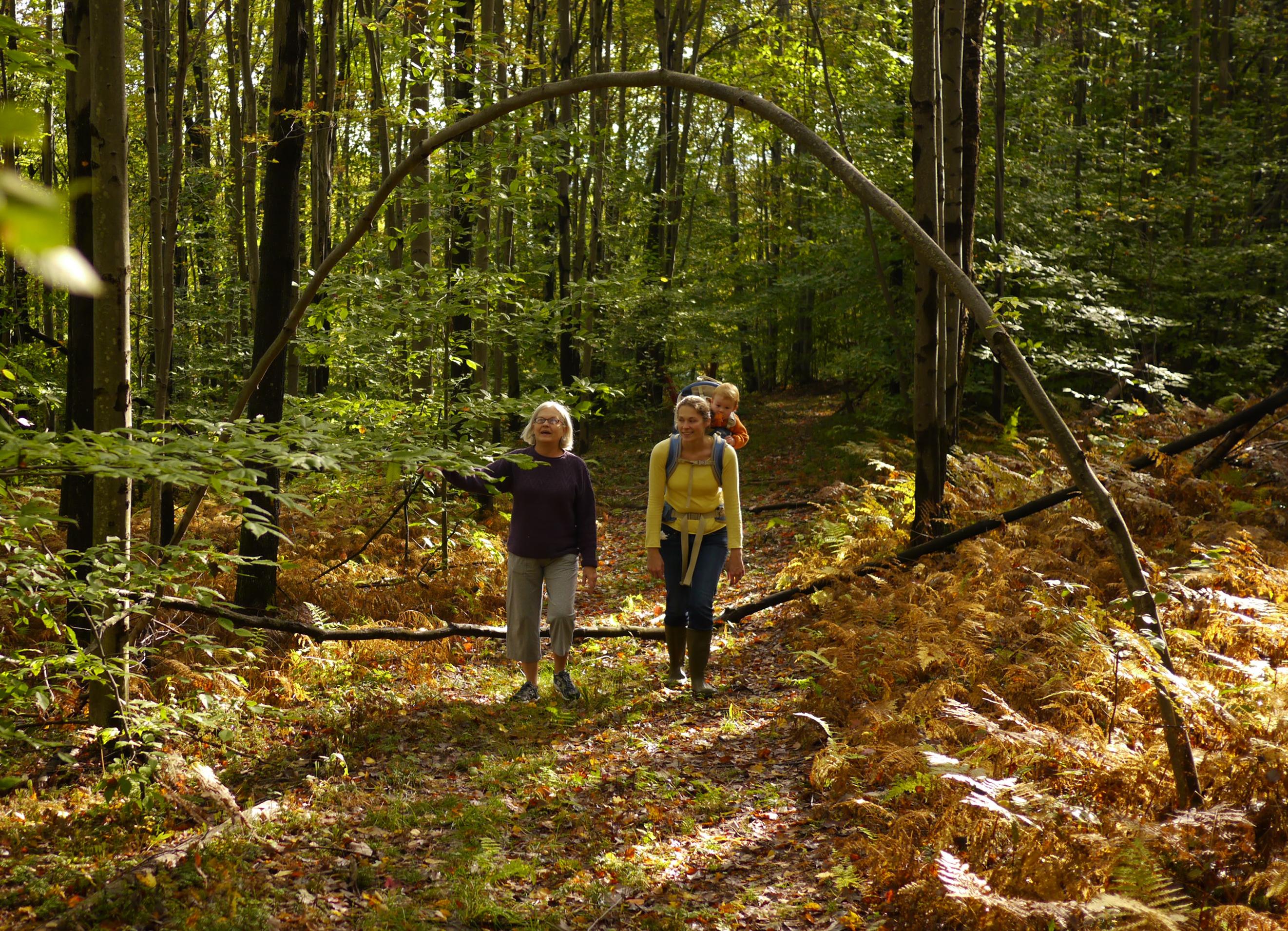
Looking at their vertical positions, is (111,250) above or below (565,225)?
below

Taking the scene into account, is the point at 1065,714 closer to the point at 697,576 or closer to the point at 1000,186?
the point at 697,576

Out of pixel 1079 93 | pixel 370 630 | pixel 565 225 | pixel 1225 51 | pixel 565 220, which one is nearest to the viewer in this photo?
pixel 370 630

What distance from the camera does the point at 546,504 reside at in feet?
21.0

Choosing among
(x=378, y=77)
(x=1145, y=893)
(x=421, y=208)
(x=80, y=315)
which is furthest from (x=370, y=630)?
(x=378, y=77)

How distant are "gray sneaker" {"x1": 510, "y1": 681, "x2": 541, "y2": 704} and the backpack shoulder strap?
1859mm

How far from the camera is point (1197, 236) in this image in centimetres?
1788

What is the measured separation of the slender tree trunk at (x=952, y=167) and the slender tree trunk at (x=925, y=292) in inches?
11.1

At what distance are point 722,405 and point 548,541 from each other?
1.85m

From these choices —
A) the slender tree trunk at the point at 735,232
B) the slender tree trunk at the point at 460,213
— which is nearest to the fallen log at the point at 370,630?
the slender tree trunk at the point at 460,213

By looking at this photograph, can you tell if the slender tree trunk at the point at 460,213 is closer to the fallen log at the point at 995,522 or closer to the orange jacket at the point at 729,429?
the orange jacket at the point at 729,429

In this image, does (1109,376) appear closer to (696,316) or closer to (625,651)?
(696,316)

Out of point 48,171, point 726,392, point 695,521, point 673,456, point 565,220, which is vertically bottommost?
point 695,521

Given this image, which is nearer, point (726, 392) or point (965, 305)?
point (965, 305)

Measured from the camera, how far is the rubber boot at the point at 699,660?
6.73 meters
